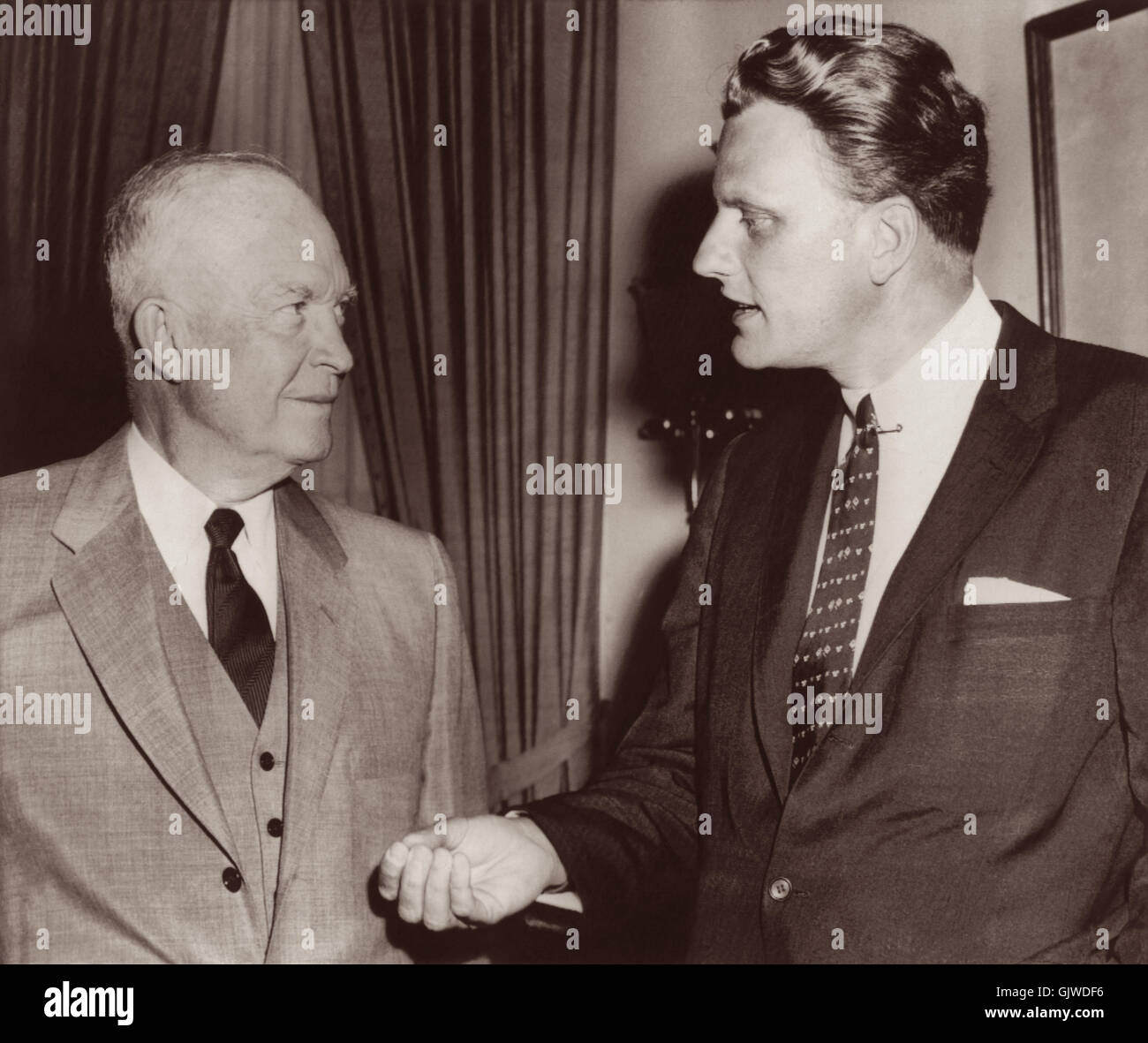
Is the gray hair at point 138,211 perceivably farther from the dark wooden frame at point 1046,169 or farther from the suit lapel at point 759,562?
the dark wooden frame at point 1046,169

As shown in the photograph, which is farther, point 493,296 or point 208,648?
point 493,296

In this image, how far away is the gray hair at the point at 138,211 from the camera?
6.46ft

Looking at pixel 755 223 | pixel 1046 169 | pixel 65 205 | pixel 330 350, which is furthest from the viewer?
pixel 65 205

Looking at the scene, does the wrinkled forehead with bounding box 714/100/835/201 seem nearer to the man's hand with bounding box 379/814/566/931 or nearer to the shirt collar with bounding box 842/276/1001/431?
the shirt collar with bounding box 842/276/1001/431

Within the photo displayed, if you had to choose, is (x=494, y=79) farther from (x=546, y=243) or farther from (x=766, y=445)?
(x=766, y=445)

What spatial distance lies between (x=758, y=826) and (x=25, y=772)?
1037mm

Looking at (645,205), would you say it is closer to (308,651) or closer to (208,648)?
(308,651)

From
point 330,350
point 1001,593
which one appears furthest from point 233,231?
point 1001,593

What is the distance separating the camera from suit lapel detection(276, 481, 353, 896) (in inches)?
74.4

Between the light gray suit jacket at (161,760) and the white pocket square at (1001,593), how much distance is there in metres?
0.93

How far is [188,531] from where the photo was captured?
6.44 ft

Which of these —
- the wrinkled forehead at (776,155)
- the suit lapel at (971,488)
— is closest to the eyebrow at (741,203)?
the wrinkled forehead at (776,155)

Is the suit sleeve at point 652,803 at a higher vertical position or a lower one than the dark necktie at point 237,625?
lower

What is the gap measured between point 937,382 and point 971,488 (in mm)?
205
